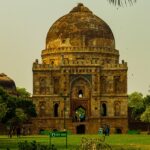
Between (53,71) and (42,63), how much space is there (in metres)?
5.20

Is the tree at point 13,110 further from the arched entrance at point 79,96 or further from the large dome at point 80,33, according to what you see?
the large dome at point 80,33

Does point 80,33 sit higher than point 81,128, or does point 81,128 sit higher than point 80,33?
point 80,33

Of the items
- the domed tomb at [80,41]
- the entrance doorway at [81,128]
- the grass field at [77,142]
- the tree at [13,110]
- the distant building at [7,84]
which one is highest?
the domed tomb at [80,41]

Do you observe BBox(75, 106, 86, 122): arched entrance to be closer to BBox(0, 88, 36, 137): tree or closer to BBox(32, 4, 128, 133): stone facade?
BBox(32, 4, 128, 133): stone facade

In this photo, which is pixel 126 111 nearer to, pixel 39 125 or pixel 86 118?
pixel 86 118

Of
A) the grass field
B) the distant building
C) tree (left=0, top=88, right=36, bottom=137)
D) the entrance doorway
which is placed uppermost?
the distant building

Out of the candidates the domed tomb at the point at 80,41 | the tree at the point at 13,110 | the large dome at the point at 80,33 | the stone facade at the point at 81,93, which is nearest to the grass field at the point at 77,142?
the tree at the point at 13,110

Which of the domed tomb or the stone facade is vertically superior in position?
the domed tomb

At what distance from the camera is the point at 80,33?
81438 millimetres

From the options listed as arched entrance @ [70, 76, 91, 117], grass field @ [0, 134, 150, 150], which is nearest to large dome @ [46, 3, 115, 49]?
arched entrance @ [70, 76, 91, 117]

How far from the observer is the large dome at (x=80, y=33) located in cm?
8119

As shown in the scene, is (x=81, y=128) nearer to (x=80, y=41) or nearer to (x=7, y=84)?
(x=80, y=41)

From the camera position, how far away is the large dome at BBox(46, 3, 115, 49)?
8119 cm

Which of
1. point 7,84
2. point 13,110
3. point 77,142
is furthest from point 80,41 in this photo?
point 77,142
